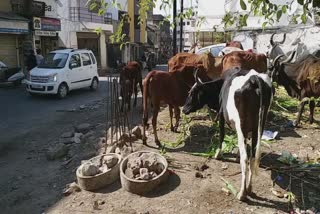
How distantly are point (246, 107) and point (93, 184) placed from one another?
244cm

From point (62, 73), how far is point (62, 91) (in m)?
0.70

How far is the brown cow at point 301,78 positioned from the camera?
7.83m

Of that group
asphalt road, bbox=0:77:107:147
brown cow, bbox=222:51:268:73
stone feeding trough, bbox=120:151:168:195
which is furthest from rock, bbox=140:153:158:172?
asphalt road, bbox=0:77:107:147

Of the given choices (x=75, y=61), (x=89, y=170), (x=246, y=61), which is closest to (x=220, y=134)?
(x=89, y=170)

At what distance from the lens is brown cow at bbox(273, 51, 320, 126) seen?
783 cm

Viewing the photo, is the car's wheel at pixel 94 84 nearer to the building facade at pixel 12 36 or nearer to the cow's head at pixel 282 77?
the building facade at pixel 12 36

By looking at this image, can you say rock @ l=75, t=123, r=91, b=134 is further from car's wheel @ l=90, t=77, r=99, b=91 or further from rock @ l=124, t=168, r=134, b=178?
car's wheel @ l=90, t=77, r=99, b=91

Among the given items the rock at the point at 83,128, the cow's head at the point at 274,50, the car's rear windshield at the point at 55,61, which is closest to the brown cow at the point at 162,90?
the rock at the point at 83,128

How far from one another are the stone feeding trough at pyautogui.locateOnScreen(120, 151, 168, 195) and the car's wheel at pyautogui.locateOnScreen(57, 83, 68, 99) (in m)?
9.10

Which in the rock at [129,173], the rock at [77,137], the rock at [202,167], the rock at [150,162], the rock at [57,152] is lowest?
the rock at [57,152]

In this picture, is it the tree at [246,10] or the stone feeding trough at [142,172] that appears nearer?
the tree at [246,10]

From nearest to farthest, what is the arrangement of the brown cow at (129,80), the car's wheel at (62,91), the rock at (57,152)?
the rock at (57,152), the brown cow at (129,80), the car's wheel at (62,91)

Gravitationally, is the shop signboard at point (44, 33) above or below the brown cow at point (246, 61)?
above

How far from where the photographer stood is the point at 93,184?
5285mm
